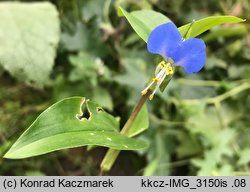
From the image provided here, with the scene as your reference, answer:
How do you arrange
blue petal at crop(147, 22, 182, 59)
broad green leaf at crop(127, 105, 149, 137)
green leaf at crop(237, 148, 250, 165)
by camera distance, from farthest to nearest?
1. green leaf at crop(237, 148, 250, 165)
2. broad green leaf at crop(127, 105, 149, 137)
3. blue petal at crop(147, 22, 182, 59)

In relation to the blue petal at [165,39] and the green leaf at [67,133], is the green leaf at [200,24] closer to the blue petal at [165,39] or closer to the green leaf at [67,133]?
the blue petal at [165,39]

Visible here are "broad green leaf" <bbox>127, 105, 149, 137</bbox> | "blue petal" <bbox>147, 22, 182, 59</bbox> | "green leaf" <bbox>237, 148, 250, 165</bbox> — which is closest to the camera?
"blue petal" <bbox>147, 22, 182, 59</bbox>

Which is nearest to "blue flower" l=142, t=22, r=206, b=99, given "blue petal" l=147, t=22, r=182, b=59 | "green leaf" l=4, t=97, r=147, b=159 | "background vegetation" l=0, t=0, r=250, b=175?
"blue petal" l=147, t=22, r=182, b=59

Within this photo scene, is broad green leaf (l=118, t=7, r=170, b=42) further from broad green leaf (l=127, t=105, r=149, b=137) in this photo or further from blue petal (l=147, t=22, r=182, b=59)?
broad green leaf (l=127, t=105, r=149, b=137)

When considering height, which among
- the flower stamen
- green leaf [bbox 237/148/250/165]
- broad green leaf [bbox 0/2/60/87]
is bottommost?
green leaf [bbox 237/148/250/165]

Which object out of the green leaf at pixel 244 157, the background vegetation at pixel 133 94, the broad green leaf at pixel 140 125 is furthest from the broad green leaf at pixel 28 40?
the green leaf at pixel 244 157

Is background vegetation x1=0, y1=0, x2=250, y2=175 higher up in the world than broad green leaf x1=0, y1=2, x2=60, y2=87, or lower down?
lower down

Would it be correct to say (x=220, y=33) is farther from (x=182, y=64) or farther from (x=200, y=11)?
(x=182, y=64)

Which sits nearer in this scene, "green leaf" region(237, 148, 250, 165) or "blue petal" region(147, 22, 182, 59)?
"blue petal" region(147, 22, 182, 59)
